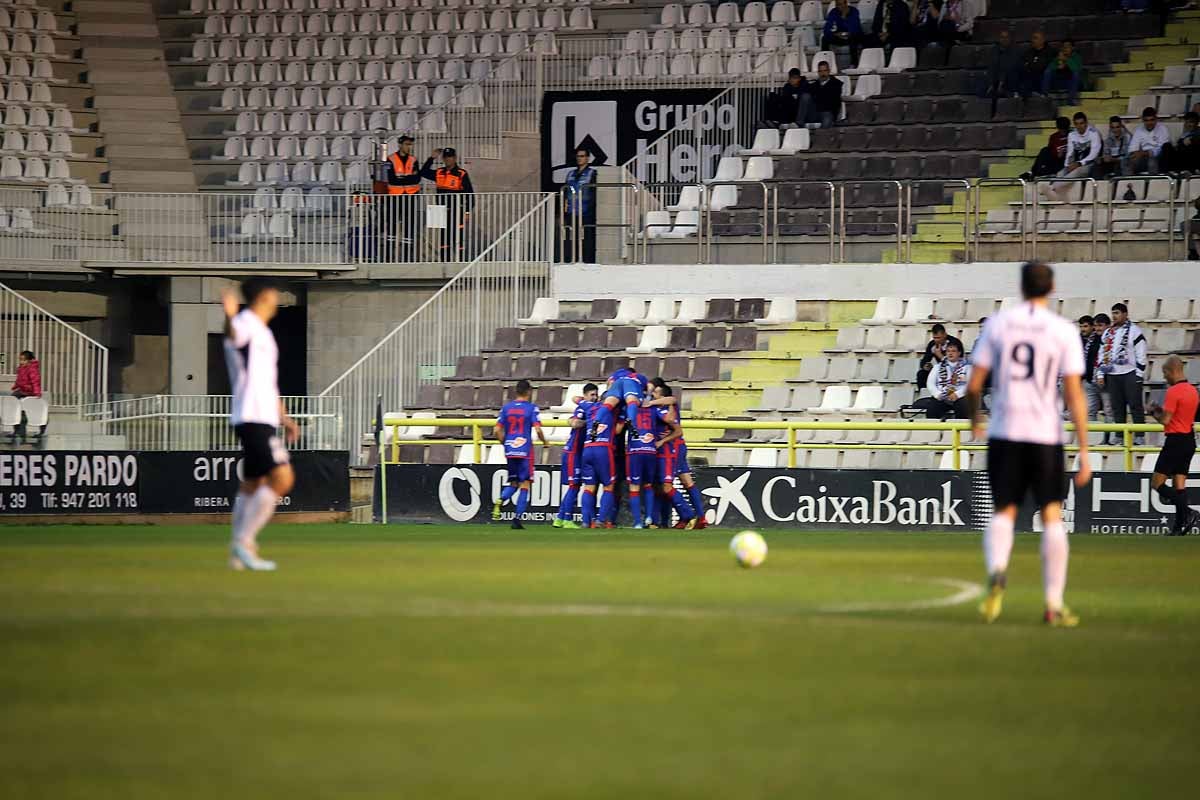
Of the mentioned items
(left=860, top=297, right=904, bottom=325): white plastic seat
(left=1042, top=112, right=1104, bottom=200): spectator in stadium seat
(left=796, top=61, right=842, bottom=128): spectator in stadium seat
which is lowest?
(left=860, top=297, right=904, bottom=325): white plastic seat

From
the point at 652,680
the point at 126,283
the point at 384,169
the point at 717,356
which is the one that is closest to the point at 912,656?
the point at 652,680

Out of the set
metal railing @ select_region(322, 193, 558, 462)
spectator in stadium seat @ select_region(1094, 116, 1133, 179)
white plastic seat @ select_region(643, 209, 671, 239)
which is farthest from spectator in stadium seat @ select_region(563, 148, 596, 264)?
spectator in stadium seat @ select_region(1094, 116, 1133, 179)

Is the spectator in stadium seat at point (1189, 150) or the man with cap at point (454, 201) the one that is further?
the man with cap at point (454, 201)

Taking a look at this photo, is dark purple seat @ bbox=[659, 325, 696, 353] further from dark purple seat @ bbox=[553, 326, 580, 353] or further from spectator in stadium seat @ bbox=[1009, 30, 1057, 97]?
spectator in stadium seat @ bbox=[1009, 30, 1057, 97]

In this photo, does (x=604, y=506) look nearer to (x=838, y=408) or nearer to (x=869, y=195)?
(x=838, y=408)

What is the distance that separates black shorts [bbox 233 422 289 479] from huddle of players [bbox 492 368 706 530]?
35.7 feet

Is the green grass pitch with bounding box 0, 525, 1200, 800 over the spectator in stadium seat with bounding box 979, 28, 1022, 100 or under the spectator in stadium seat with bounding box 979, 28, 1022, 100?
under

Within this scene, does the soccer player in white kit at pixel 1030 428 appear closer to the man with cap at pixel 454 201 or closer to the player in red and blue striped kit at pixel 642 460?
the player in red and blue striped kit at pixel 642 460

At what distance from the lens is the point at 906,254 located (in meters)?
31.0

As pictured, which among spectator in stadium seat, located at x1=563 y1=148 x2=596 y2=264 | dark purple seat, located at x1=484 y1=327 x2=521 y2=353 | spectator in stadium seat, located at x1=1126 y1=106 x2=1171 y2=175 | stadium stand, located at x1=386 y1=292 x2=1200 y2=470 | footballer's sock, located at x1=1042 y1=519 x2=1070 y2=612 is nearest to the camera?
footballer's sock, located at x1=1042 y1=519 x2=1070 y2=612

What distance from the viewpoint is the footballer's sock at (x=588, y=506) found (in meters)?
25.3

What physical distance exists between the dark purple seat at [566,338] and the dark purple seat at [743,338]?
2499 mm

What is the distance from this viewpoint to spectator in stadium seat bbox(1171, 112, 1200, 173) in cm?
2948

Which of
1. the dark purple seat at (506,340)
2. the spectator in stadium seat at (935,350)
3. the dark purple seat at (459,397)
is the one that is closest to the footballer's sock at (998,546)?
the spectator in stadium seat at (935,350)
